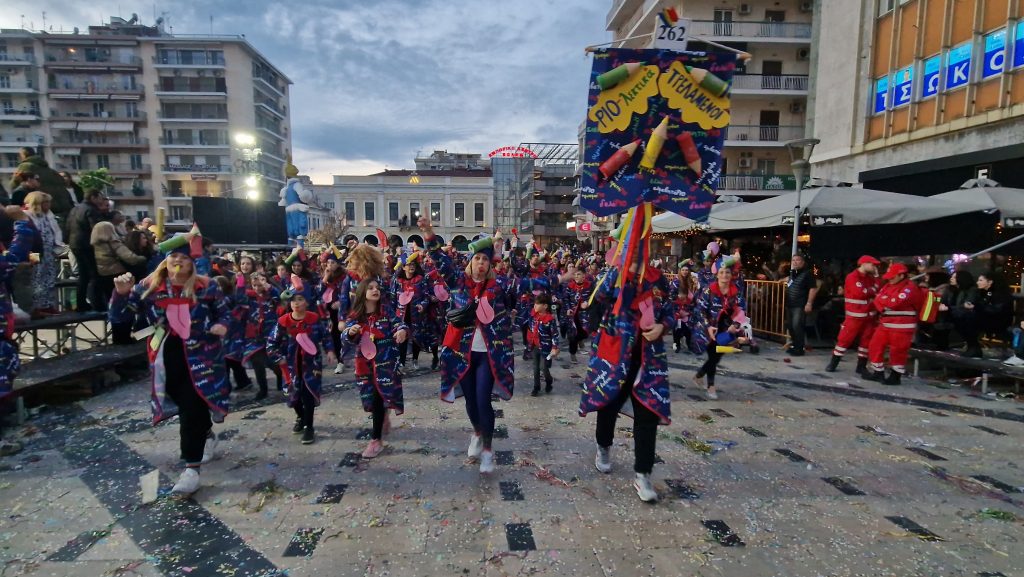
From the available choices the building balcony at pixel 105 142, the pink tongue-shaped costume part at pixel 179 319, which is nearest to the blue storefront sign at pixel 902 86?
the pink tongue-shaped costume part at pixel 179 319

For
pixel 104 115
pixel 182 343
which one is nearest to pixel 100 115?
pixel 104 115

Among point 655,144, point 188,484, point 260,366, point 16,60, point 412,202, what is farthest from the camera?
point 412,202

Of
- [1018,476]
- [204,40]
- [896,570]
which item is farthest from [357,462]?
[204,40]

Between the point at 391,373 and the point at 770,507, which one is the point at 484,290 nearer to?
the point at 391,373

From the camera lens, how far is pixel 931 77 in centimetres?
1353

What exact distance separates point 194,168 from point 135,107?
8.08m

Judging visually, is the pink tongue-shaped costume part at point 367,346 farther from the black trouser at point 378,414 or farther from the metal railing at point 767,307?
the metal railing at point 767,307

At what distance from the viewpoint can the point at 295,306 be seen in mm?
4711

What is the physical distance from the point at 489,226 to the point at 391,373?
5494cm

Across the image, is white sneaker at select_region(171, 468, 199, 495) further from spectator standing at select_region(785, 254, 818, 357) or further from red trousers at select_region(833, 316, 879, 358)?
spectator standing at select_region(785, 254, 818, 357)

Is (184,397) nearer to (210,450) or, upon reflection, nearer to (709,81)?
(210,450)

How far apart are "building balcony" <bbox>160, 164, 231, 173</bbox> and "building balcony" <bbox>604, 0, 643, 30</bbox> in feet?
131

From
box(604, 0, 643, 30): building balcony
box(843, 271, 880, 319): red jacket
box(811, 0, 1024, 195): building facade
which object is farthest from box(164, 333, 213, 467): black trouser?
box(604, 0, 643, 30): building balcony

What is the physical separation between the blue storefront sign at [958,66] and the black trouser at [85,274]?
1914 centimetres
